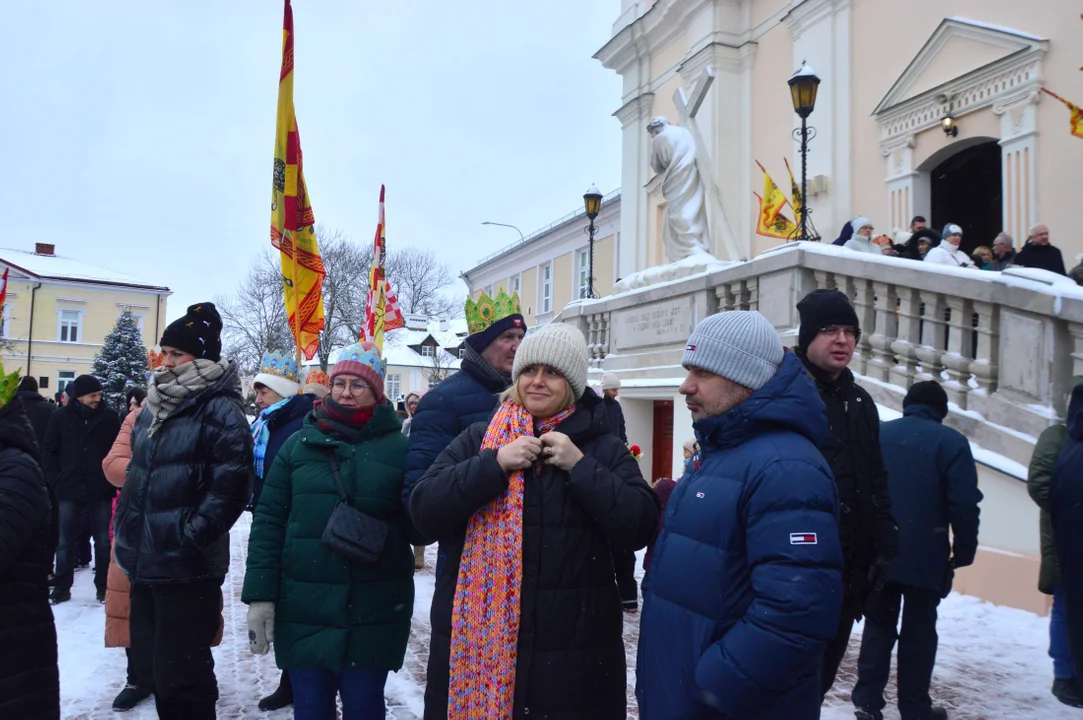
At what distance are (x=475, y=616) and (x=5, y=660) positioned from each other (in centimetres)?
165

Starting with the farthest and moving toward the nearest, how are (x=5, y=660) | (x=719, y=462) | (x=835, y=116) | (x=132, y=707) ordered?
(x=835, y=116), (x=132, y=707), (x=5, y=660), (x=719, y=462)

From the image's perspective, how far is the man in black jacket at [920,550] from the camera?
4.16m

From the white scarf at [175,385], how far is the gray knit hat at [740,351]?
2.40 m

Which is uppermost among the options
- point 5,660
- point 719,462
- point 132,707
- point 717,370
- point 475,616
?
point 717,370

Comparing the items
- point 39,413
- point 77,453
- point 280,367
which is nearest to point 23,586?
point 280,367

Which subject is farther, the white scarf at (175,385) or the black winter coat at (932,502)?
the black winter coat at (932,502)

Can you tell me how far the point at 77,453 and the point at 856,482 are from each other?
7060 mm

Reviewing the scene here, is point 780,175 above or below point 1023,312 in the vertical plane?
above

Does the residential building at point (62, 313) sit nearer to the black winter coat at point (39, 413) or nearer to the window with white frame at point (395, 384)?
the window with white frame at point (395, 384)

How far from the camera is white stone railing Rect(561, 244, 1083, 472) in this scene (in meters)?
6.14

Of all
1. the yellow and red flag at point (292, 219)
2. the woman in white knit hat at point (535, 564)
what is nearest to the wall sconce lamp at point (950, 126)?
the yellow and red flag at point (292, 219)

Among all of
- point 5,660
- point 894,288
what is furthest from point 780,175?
point 5,660

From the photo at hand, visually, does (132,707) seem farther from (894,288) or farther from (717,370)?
(894,288)

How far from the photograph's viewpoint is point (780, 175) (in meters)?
17.8
